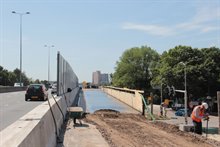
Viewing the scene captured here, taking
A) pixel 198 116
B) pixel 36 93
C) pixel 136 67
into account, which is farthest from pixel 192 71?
Answer: pixel 136 67

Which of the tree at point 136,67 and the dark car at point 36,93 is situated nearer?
the dark car at point 36,93

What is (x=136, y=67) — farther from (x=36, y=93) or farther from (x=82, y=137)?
(x=82, y=137)

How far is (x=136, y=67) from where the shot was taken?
100625 millimetres

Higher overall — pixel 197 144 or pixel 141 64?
pixel 141 64

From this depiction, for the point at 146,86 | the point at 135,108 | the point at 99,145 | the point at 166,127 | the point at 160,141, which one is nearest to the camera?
the point at 99,145

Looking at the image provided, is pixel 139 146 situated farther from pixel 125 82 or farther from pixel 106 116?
pixel 125 82

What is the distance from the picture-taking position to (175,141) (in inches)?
619

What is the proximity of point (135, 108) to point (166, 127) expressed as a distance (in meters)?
11.9

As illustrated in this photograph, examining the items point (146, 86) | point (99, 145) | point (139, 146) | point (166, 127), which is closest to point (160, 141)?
point (139, 146)

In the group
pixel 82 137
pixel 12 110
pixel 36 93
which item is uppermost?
pixel 36 93

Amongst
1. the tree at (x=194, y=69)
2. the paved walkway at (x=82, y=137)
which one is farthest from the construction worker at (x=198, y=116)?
the tree at (x=194, y=69)

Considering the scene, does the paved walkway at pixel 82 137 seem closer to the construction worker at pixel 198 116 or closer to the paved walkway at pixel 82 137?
the paved walkway at pixel 82 137

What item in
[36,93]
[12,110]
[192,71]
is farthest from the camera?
[192,71]

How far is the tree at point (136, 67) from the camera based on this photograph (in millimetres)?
96688
